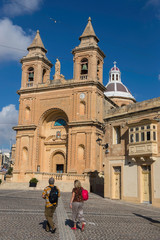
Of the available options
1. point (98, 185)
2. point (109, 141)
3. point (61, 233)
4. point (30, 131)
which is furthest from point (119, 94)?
point (61, 233)

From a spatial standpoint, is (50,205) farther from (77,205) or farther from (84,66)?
(84,66)

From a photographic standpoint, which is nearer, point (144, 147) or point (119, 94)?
point (144, 147)

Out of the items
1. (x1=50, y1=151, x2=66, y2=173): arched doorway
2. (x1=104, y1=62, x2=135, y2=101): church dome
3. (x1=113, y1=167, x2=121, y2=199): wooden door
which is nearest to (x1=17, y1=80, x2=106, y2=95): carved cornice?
(x1=50, y1=151, x2=66, y2=173): arched doorway

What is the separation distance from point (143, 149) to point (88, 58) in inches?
845

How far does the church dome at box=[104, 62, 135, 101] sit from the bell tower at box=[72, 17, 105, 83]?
2046cm

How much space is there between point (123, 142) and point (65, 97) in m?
17.7

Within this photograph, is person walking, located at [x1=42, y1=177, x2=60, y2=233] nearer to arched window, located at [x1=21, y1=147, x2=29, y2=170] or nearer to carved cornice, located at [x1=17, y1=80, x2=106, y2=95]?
carved cornice, located at [x1=17, y1=80, x2=106, y2=95]

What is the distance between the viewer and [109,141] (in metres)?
25.2

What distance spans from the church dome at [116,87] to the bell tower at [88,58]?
20.5 metres

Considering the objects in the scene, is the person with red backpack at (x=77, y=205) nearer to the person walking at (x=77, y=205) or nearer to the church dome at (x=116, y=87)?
the person walking at (x=77, y=205)

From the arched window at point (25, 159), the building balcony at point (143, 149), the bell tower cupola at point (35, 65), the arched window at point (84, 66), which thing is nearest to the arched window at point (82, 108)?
the arched window at point (84, 66)

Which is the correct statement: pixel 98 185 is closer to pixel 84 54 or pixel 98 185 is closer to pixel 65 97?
pixel 65 97

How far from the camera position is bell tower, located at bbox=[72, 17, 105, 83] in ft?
129

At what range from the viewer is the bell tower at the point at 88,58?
39.2 meters
